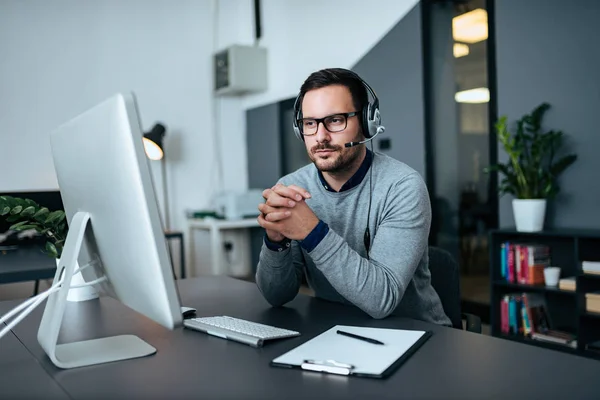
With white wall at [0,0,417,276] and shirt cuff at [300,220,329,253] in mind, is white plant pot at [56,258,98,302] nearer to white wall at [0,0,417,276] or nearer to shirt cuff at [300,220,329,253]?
shirt cuff at [300,220,329,253]

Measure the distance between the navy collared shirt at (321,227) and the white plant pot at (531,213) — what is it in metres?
1.77

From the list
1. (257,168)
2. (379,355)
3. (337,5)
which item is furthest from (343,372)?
(257,168)

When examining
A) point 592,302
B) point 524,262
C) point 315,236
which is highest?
point 315,236

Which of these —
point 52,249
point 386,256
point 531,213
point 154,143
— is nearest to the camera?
point 386,256

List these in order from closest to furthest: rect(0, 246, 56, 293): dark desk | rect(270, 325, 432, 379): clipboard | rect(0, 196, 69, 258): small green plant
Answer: rect(270, 325, 432, 379): clipboard, rect(0, 196, 69, 258): small green plant, rect(0, 246, 56, 293): dark desk

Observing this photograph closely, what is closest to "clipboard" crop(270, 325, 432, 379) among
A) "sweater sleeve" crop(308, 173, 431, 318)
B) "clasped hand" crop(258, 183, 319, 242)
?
"sweater sleeve" crop(308, 173, 431, 318)

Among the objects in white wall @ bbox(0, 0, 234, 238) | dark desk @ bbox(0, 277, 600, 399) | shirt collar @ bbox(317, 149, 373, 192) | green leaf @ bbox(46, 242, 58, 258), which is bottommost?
dark desk @ bbox(0, 277, 600, 399)

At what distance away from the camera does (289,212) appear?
3.80ft

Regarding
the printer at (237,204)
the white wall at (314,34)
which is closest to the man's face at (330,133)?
the white wall at (314,34)

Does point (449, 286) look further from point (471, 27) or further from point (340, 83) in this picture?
point (471, 27)

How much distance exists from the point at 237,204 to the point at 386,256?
3.59m

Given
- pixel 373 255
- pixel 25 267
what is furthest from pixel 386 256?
pixel 25 267

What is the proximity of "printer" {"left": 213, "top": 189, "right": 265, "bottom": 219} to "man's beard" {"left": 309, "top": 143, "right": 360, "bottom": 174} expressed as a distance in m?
3.33

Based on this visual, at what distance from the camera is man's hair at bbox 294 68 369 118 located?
4.84 ft
